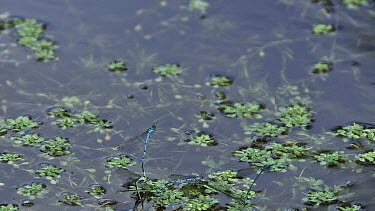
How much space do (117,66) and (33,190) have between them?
1287 mm

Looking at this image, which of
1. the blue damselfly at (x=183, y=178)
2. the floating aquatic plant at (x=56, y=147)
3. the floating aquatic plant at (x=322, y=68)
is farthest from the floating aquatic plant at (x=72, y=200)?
the floating aquatic plant at (x=322, y=68)

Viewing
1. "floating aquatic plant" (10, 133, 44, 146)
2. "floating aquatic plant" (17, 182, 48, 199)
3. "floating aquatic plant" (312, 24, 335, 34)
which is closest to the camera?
"floating aquatic plant" (17, 182, 48, 199)

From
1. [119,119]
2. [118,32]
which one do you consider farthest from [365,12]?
[119,119]

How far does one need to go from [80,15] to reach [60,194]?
6.22 feet

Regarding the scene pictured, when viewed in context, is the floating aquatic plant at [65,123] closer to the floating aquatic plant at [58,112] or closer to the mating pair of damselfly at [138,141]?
the floating aquatic plant at [58,112]

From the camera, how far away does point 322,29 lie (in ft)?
18.1

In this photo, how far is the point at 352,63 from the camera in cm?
518

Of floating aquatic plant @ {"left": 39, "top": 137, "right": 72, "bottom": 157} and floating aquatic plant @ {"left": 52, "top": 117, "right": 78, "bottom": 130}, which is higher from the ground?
floating aquatic plant @ {"left": 52, "top": 117, "right": 78, "bottom": 130}

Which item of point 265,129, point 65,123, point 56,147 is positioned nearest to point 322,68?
point 265,129

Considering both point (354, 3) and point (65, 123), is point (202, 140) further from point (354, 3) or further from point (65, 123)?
point (354, 3)

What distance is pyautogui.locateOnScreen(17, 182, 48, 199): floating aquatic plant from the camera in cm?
398

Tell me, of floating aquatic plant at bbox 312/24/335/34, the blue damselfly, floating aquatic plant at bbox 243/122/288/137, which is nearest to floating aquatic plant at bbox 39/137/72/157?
the blue damselfly

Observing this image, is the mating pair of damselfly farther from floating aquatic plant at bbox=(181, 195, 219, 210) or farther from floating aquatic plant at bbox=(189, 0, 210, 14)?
floating aquatic plant at bbox=(189, 0, 210, 14)

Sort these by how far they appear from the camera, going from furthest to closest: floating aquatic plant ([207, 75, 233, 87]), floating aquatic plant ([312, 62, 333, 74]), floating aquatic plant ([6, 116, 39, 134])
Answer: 1. floating aquatic plant ([312, 62, 333, 74])
2. floating aquatic plant ([207, 75, 233, 87])
3. floating aquatic plant ([6, 116, 39, 134])
